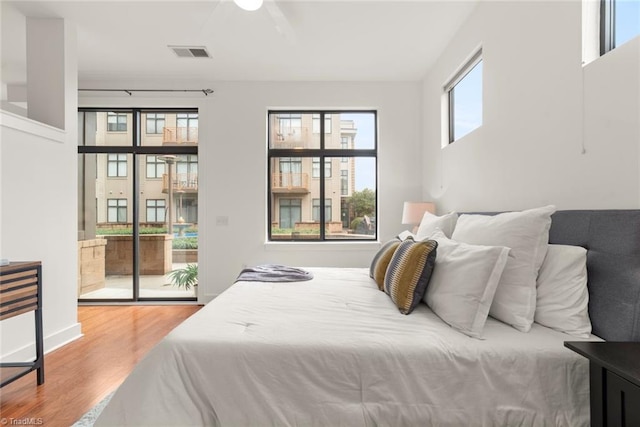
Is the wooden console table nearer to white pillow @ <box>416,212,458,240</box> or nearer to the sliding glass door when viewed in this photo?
the sliding glass door

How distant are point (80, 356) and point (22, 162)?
155 cm

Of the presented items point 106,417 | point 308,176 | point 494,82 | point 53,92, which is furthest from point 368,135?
point 106,417

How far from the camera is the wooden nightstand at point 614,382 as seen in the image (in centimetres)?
89

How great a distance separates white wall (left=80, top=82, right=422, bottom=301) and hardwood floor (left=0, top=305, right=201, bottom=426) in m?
0.91

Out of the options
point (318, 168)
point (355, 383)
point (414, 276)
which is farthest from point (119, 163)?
point (355, 383)

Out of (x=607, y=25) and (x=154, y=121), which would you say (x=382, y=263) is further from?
(x=154, y=121)

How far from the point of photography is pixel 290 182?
173 inches

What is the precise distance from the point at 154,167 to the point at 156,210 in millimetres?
555

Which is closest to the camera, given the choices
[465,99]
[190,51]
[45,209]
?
[45,209]

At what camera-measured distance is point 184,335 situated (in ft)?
4.49

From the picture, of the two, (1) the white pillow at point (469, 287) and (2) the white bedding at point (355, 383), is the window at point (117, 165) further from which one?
(1) the white pillow at point (469, 287)

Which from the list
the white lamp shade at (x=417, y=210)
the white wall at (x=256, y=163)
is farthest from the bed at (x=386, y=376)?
the white wall at (x=256, y=163)

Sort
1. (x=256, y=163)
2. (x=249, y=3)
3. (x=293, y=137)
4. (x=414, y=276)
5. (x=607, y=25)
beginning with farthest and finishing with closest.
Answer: (x=293, y=137), (x=256, y=163), (x=249, y=3), (x=414, y=276), (x=607, y=25)

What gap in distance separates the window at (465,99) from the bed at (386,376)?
1803mm
